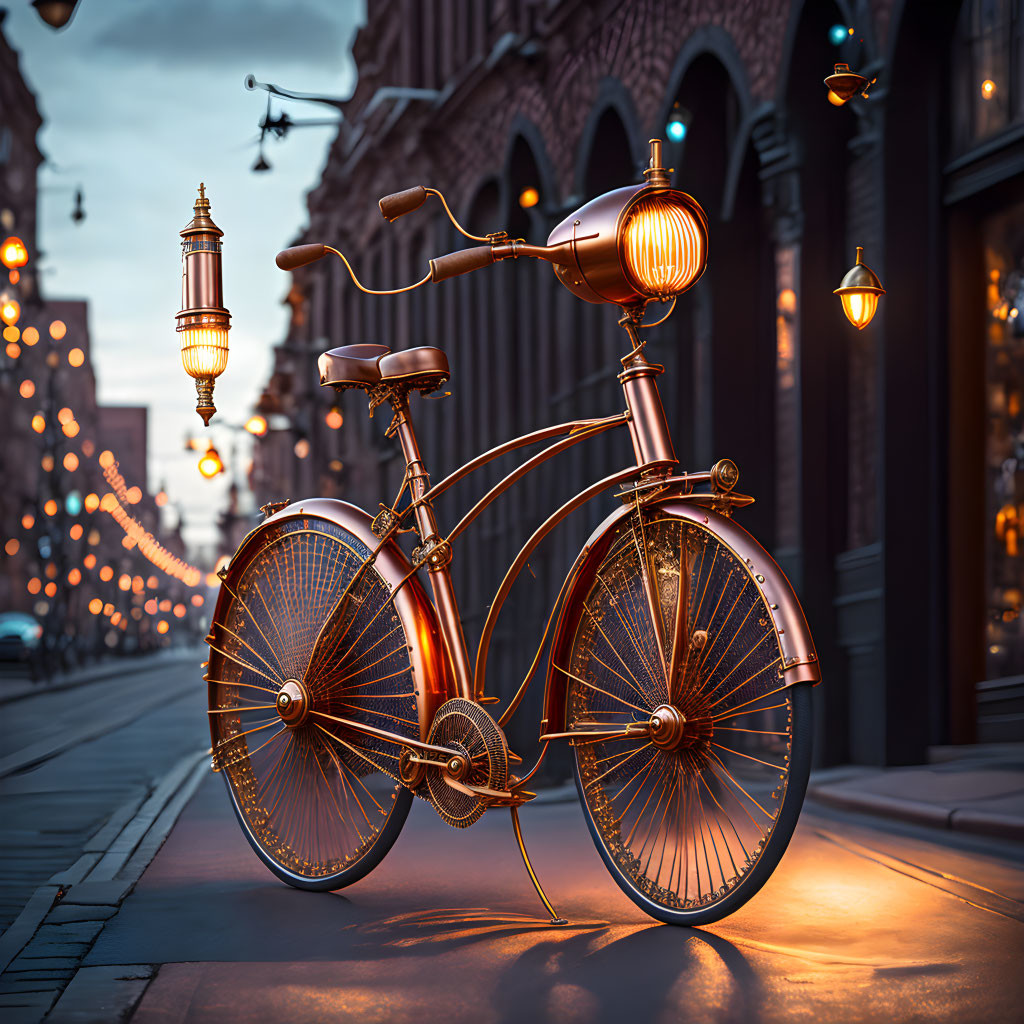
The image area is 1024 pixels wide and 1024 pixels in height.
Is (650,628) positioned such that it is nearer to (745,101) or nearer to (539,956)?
(539,956)

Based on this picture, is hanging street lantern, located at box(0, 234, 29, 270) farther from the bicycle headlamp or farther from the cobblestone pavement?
the bicycle headlamp

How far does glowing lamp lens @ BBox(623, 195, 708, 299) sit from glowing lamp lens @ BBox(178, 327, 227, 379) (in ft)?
6.80

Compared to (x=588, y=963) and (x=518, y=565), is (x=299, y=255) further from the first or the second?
(x=588, y=963)

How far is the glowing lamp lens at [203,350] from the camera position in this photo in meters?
6.15

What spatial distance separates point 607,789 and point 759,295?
900cm

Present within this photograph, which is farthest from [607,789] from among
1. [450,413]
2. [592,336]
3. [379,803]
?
[450,413]

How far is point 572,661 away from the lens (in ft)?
16.2

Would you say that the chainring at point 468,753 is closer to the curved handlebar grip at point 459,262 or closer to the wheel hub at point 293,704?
the wheel hub at point 293,704

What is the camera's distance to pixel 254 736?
597 cm

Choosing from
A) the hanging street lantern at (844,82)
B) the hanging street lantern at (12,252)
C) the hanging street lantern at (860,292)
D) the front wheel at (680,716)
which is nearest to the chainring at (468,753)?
the front wheel at (680,716)

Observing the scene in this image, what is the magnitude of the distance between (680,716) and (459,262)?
159 cm

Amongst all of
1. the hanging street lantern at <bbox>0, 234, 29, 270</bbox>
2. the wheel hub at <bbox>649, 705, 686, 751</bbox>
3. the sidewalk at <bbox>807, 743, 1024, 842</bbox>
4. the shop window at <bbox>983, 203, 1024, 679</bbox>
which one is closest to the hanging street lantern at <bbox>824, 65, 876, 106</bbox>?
the shop window at <bbox>983, 203, 1024, 679</bbox>

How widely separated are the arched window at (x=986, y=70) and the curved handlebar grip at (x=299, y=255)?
22.4ft

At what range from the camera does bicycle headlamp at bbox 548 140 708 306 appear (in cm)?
479
